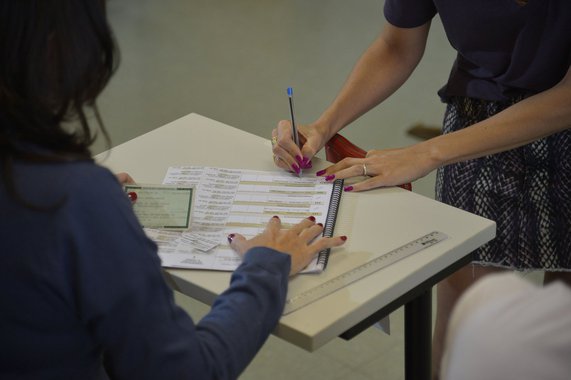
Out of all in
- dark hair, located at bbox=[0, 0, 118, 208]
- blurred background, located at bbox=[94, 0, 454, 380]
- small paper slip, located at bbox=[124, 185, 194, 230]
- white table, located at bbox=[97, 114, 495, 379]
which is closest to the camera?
dark hair, located at bbox=[0, 0, 118, 208]

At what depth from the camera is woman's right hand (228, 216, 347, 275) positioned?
154 centimetres

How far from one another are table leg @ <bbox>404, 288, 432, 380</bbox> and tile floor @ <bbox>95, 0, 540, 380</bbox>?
1635 millimetres

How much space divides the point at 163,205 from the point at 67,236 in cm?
64

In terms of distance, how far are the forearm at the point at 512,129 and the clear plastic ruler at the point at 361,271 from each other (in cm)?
25

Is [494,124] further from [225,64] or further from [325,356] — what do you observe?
[225,64]

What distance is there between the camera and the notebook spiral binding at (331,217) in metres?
1.58

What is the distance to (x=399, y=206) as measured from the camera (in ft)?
5.82

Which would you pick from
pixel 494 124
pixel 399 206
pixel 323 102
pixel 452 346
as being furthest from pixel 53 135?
pixel 323 102

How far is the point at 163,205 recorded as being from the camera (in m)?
1.76

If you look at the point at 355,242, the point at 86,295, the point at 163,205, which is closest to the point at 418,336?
the point at 355,242

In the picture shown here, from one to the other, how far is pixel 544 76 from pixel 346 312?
744 millimetres

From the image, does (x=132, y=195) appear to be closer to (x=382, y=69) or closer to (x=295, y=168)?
(x=295, y=168)

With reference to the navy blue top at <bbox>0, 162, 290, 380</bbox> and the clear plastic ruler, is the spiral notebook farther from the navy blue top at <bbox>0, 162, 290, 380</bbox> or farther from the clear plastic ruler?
the navy blue top at <bbox>0, 162, 290, 380</bbox>

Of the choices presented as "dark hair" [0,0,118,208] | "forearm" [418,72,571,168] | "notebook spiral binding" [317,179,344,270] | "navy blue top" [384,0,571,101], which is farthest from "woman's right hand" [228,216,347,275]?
"navy blue top" [384,0,571,101]
